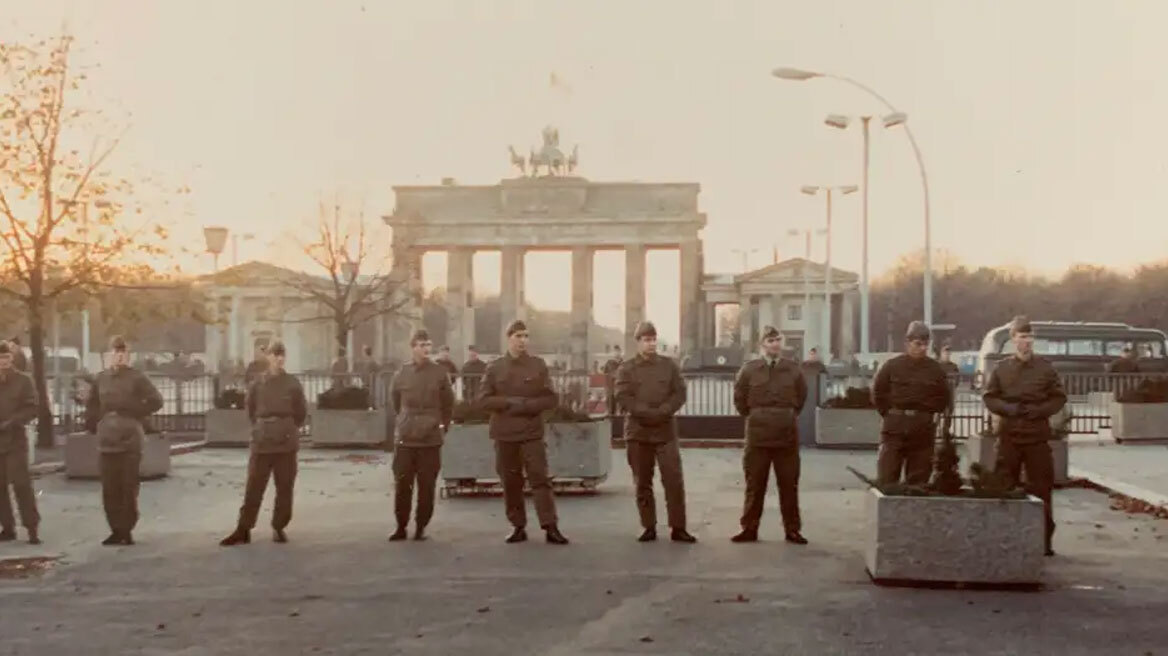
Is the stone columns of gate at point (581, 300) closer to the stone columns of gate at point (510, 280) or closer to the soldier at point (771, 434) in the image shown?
the stone columns of gate at point (510, 280)

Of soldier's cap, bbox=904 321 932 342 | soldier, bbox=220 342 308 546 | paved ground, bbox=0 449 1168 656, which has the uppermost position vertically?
soldier's cap, bbox=904 321 932 342

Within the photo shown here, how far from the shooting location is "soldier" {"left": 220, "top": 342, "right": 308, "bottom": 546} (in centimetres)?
1238

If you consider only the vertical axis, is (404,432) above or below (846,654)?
above

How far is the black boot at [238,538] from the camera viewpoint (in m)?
12.1

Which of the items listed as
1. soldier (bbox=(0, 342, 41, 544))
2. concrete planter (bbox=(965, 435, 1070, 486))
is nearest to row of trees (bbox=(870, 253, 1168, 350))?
concrete planter (bbox=(965, 435, 1070, 486))

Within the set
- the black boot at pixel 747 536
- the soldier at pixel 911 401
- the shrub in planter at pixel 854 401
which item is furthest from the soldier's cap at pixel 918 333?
the shrub in planter at pixel 854 401

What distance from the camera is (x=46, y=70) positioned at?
2281 cm

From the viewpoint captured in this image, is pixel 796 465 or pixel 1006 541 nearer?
pixel 1006 541

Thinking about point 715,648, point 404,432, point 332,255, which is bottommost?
point 715,648

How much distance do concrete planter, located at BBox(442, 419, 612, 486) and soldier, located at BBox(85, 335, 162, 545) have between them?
413 centimetres

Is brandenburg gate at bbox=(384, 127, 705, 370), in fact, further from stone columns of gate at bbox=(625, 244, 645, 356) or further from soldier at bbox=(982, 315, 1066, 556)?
soldier at bbox=(982, 315, 1066, 556)

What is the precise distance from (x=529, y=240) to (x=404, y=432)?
73171 mm

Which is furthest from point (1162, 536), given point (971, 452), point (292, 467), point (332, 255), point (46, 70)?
point (332, 255)

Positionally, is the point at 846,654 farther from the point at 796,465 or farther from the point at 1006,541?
the point at 796,465
